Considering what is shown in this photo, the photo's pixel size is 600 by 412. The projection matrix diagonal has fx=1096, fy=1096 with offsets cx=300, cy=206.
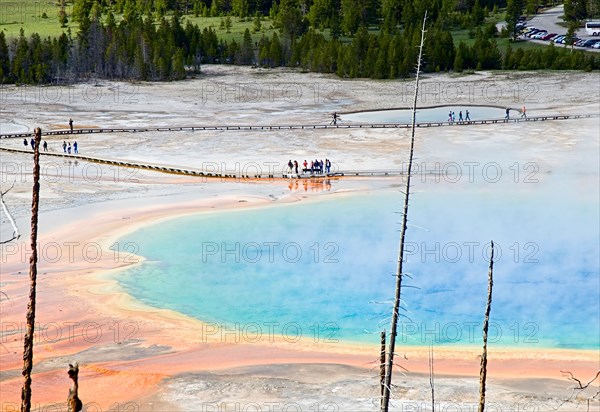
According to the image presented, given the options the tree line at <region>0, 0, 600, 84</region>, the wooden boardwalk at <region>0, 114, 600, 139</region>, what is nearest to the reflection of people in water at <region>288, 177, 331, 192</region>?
the wooden boardwalk at <region>0, 114, 600, 139</region>

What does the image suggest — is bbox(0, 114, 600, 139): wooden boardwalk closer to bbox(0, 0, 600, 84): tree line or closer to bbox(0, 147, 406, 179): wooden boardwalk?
bbox(0, 147, 406, 179): wooden boardwalk

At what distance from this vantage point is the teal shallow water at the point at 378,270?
17.9 meters

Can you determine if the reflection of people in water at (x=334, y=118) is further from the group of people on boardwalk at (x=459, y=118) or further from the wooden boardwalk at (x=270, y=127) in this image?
the group of people on boardwalk at (x=459, y=118)

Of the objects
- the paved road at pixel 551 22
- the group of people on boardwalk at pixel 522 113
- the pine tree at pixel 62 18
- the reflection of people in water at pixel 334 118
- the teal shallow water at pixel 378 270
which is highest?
the paved road at pixel 551 22

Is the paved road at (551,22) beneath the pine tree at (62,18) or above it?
above

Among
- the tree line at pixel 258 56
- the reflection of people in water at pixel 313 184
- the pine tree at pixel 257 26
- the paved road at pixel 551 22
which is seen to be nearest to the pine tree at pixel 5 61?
the tree line at pixel 258 56

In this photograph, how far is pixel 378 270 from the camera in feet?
68.5

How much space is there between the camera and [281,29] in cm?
6450

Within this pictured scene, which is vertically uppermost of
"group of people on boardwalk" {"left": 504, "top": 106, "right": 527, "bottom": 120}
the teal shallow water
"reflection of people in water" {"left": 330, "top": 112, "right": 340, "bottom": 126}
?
"group of people on boardwalk" {"left": 504, "top": 106, "right": 527, "bottom": 120}

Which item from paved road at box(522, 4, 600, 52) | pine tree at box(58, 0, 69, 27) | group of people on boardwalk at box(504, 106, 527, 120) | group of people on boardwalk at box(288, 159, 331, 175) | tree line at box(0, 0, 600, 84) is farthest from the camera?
pine tree at box(58, 0, 69, 27)

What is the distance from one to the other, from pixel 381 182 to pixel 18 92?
23.8 m

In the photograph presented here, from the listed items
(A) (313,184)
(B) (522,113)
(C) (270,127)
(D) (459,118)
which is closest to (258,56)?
(D) (459,118)

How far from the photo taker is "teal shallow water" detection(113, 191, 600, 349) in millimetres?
17906

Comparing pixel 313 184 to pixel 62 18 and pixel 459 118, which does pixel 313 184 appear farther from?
pixel 62 18
